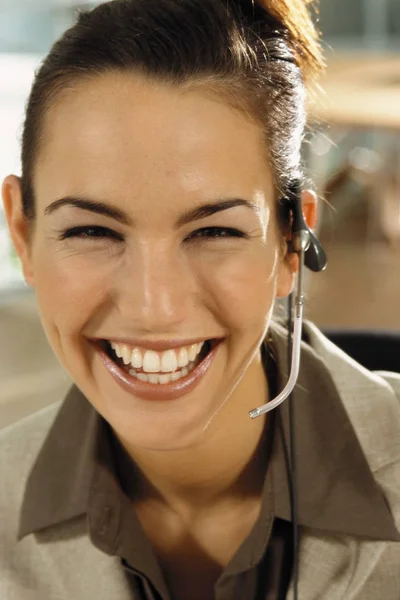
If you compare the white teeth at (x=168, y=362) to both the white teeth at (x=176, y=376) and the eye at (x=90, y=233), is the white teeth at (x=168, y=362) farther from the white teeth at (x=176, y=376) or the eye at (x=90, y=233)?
the eye at (x=90, y=233)

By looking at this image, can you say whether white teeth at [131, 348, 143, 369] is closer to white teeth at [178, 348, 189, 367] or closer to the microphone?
white teeth at [178, 348, 189, 367]

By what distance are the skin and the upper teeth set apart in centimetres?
3

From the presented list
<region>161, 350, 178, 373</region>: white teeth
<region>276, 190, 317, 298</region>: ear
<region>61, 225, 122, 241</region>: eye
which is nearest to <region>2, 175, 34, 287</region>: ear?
<region>61, 225, 122, 241</region>: eye

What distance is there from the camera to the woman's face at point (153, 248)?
94cm

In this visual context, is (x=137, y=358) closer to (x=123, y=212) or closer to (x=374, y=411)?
(x=123, y=212)

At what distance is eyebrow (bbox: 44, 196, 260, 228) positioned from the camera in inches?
37.4

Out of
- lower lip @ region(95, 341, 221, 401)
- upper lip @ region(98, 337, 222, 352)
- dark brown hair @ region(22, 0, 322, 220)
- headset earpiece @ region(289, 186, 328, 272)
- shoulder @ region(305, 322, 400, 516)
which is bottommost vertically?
shoulder @ region(305, 322, 400, 516)

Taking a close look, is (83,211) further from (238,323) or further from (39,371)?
(39,371)

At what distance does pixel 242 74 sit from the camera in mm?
1021

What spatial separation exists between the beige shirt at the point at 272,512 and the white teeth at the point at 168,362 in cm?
24

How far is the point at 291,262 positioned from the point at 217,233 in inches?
6.7

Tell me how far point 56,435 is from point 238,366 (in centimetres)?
35

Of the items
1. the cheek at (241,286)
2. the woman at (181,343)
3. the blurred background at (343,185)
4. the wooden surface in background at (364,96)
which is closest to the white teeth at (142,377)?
the woman at (181,343)

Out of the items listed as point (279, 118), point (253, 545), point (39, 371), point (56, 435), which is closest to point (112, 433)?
point (56, 435)
